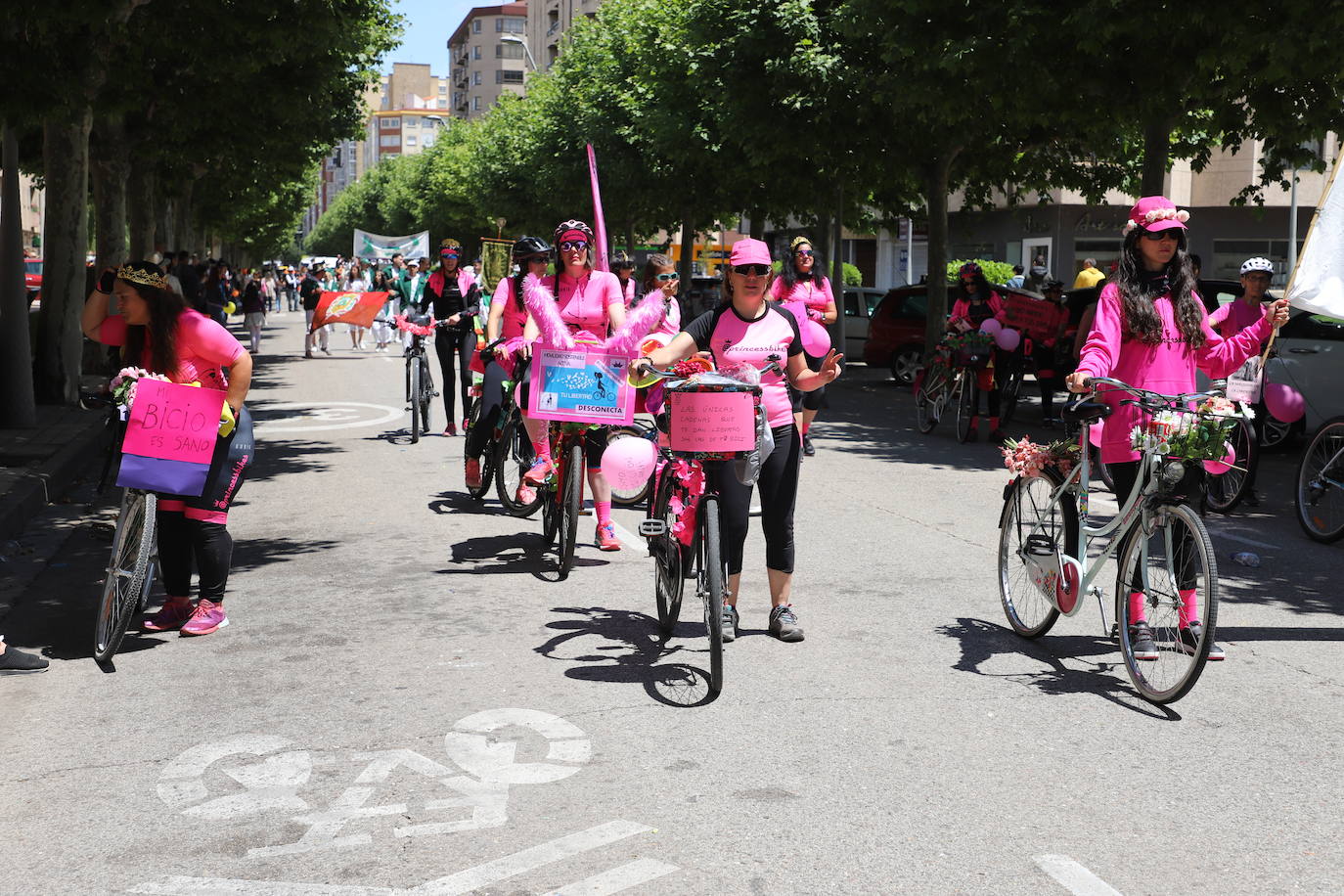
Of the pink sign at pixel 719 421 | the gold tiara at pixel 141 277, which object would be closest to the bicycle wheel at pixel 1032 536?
the pink sign at pixel 719 421

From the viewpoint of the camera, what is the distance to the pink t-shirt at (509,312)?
8.97 metres

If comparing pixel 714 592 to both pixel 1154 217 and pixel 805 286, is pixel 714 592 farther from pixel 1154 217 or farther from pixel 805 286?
pixel 805 286

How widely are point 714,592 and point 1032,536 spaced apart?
5.46 ft

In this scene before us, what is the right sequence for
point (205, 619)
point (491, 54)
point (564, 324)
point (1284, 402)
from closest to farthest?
point (205, 619), point (564, 324), point (1284, 402), point (491, 54)

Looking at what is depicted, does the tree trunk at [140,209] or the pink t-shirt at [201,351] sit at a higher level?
the tree trunk at [140,209]

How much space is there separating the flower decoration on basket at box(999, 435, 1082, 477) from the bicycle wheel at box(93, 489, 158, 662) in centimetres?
361

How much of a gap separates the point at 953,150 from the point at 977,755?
754 inches

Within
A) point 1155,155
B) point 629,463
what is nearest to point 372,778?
point 629,463

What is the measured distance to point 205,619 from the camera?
6715 mm

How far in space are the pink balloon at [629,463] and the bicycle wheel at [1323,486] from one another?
5.01m

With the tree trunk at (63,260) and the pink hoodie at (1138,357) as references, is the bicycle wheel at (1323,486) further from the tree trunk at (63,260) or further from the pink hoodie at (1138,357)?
the tree trunk at (63,260)

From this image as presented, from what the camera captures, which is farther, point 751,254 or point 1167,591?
point 751,254

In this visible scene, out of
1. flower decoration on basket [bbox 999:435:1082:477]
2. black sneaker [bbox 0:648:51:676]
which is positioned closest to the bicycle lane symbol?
black sneaker [bbox 0:648:51:676]

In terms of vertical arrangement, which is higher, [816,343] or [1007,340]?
[816,343]
